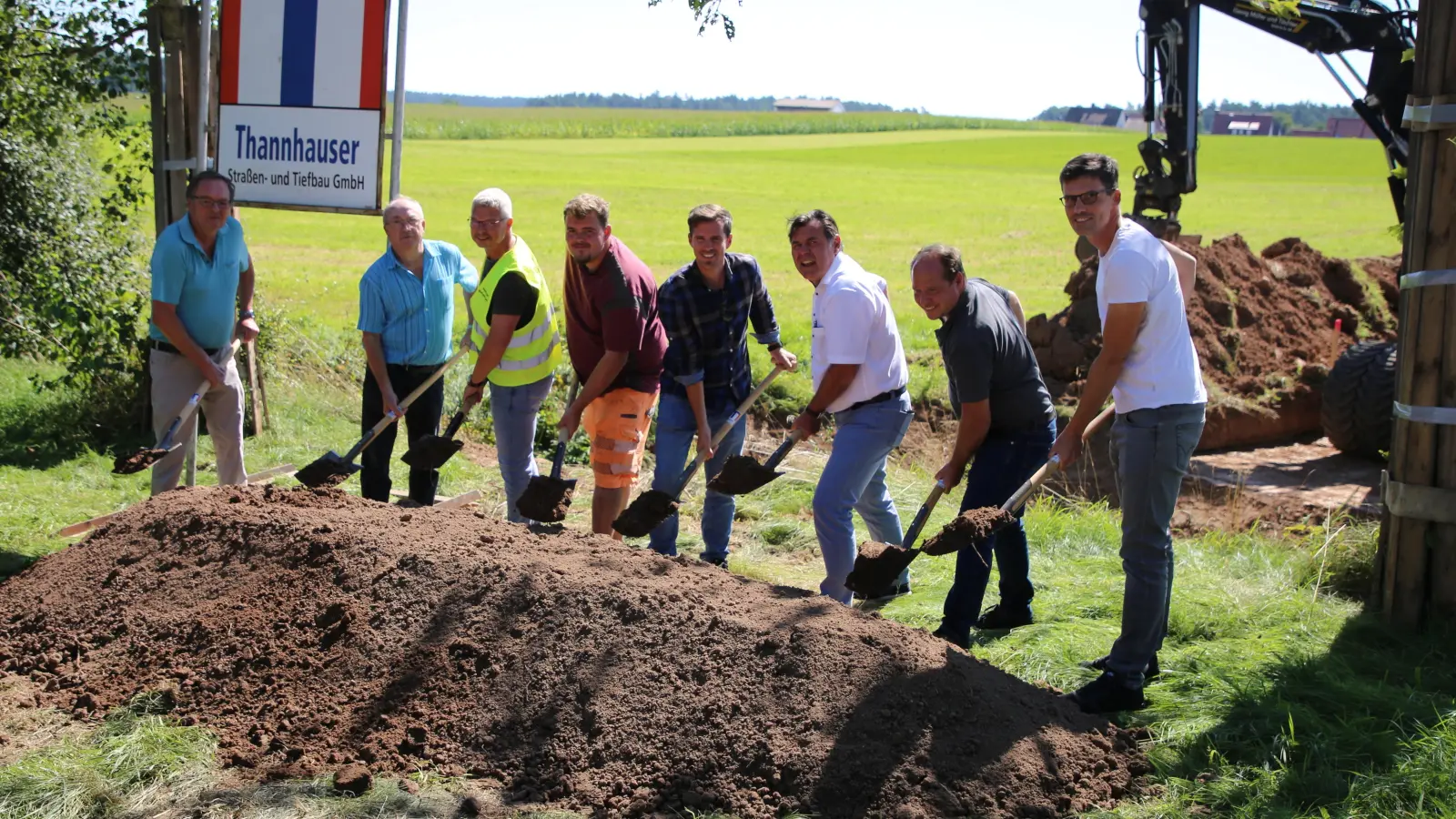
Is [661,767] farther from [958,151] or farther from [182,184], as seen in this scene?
[958,151]

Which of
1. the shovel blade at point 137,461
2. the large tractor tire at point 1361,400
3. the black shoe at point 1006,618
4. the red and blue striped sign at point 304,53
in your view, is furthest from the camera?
the large tractor tire at point 1361,400

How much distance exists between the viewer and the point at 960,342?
459 centimetres

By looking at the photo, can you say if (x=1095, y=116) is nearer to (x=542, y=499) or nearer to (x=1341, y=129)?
(x=1341, y=129)

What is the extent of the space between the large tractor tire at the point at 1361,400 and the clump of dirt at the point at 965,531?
6.40 meters

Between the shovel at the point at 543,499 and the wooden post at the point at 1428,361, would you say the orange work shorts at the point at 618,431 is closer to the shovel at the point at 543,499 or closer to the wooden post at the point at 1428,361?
the shovel at the point at 543,499

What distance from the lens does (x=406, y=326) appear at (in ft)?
19.9

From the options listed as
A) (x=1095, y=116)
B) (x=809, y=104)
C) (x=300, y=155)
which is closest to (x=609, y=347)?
(x=300, y=155)

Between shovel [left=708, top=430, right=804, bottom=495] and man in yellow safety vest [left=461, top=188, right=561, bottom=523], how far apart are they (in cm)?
100

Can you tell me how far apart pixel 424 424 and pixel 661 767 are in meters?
3.16

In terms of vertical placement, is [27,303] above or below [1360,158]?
below

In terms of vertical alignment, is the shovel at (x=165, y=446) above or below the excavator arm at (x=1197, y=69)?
below

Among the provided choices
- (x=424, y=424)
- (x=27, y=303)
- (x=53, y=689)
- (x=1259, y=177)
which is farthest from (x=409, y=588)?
(x=1259, y=177)

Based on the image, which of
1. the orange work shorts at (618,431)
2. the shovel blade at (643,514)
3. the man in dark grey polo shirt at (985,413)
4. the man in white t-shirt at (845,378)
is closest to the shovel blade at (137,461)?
the orange work shorts at (618,431)

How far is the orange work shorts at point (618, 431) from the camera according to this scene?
5.63 metres
